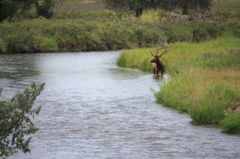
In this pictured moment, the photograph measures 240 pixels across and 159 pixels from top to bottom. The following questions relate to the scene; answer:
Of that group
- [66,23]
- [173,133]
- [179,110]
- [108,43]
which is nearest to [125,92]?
[179,110]

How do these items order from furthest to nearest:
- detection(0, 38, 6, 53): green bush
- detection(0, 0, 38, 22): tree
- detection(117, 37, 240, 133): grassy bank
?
detection(0, 0, 38, 22): tree
detection(0, 38, 6, 53): green bush
detection(117, 37, 240, 133): grassy bank

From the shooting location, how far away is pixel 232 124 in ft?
36.7

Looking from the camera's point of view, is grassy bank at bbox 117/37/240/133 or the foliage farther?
the foliage

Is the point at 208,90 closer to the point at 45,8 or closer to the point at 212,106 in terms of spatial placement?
the point at 212,106

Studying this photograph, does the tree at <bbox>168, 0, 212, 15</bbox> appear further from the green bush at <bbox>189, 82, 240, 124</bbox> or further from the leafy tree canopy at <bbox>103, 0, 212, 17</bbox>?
the green bush at <bbox>189, 82, 240, 124</bbox>

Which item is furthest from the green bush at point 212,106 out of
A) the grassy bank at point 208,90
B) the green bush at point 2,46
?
the green bush at point 2,46

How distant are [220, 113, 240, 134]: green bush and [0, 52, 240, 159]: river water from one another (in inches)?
9.2

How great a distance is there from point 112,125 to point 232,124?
10.1 ft

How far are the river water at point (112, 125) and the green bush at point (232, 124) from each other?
234 millimetres

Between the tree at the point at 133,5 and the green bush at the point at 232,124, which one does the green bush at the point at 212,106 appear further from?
the tree at the point at 133,5

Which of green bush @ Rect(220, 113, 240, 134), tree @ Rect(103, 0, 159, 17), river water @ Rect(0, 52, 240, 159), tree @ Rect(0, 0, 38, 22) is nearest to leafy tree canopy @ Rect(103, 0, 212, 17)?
tree @ Rect(103, 0, 159, 17)

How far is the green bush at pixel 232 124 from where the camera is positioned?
440 inches

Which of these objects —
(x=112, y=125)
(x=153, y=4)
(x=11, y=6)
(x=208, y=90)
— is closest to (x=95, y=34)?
(x=11, y=6)

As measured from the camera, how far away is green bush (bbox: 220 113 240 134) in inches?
440
